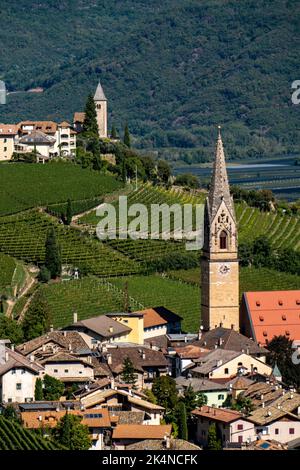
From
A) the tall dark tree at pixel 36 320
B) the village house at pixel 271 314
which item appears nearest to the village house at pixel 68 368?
the tall dark tree at pixel 36 320

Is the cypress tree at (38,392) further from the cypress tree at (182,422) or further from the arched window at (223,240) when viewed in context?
the arched window at (223,240)

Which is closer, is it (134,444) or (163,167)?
(134,444)

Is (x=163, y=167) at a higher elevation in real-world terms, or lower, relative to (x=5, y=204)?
higher

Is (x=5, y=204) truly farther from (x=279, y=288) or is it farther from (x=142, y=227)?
(x=279, y=288)

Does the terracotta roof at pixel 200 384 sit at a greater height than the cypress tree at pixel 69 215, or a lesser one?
lesser

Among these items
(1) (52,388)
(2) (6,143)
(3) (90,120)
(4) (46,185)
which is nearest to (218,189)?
(1) (52,388)
